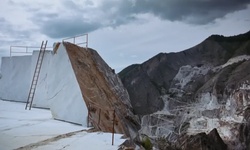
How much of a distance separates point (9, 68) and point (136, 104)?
15691mm

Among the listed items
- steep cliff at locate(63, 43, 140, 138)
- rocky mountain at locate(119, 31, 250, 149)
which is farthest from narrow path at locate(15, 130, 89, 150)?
rocky mountain at locate(119, 31, 250, 149)

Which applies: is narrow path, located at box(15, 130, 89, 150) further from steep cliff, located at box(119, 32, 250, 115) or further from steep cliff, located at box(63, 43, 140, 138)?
steep cliff, located at box(119, 32, 250, 115)

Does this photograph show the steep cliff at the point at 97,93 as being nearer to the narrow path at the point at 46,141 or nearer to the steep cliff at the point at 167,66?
the narrow path at the point at 46,141

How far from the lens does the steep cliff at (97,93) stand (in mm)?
7156

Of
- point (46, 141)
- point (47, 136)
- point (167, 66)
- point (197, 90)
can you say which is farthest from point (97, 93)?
point (167, 66)

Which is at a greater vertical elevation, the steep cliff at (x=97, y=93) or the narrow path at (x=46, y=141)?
the steep cliff at (x=97, y=93)

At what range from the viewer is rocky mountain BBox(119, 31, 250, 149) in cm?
1762

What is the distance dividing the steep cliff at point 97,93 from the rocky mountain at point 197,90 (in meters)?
7.33

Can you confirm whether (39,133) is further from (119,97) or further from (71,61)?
(119,97)

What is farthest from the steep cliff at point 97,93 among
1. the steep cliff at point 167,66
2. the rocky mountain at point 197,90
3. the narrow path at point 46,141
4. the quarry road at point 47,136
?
the steep cliff at point 167,66

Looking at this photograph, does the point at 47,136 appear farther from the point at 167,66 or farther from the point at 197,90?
the point at 167,66

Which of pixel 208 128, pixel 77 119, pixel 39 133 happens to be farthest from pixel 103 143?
pixel 208 128

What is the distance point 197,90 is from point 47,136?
21303 millimetres

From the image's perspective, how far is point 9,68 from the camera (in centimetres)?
1312
